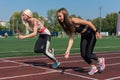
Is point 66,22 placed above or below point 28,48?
above

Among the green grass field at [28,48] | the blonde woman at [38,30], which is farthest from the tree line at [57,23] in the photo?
the blonde woman at [38,30]

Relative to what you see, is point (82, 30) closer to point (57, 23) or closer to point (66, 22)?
point (66, 22)

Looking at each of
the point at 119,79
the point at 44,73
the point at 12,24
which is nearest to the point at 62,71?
the point at 44,73

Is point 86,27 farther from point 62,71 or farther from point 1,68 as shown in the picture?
point 1,68

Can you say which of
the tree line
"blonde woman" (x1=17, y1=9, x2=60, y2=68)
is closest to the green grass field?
"blonde woman" (x1=17, y1=9, x2=60, y2=68)

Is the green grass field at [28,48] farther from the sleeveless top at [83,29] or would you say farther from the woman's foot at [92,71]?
the sleeveless top at [83,29]

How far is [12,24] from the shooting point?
13662cm

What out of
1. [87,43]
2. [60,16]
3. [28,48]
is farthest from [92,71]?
[28,48]

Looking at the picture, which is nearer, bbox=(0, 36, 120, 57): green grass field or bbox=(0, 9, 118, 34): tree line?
bbox=(0, 36, 120, 57): green grass field

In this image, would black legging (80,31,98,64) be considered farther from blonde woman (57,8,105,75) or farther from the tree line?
the tree line

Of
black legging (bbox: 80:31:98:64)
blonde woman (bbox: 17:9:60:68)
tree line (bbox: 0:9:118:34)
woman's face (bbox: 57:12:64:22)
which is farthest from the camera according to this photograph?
A: tree line (bbox: 0:9:118:34)

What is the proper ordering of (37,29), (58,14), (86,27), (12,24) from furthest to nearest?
(12,24) < (37,29) < (86,27) < (58,14)

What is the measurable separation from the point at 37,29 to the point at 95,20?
425ft

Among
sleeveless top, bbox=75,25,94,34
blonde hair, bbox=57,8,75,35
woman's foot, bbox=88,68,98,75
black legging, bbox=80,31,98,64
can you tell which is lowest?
woman's foot, bbox=88,68,98,75
